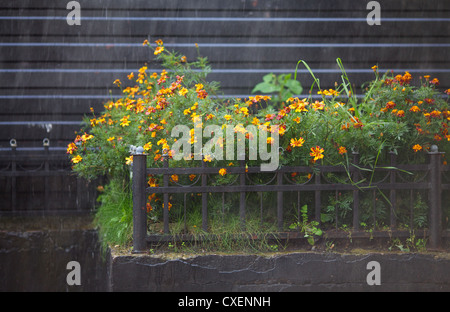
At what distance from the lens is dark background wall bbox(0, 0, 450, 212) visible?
581 cm

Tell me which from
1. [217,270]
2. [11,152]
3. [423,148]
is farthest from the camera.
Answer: [11,152]

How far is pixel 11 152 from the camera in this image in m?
5.62

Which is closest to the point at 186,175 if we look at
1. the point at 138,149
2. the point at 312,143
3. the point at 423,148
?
the point at 138,149

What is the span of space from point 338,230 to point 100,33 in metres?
4.08

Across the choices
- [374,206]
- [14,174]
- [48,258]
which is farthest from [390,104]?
[14,174]

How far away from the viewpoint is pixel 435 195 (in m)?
3.72

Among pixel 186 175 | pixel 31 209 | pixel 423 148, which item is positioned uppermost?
pixel 423 148

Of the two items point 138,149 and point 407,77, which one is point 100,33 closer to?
point 138,149

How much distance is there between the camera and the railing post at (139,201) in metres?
3.54

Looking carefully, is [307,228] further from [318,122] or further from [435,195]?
[435,195]

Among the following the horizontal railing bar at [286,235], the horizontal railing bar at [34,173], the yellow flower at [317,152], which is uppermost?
the yellow flower at [317,152]
